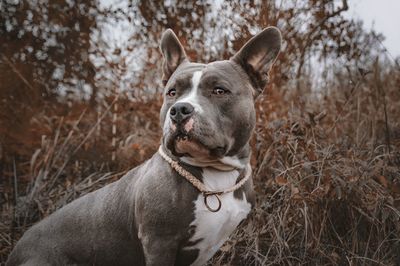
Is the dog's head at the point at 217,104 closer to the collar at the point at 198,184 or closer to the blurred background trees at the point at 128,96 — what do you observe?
the collar at the point at 198,184

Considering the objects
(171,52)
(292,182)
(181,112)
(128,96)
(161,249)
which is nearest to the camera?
(181,112)

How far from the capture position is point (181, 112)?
2.99 m

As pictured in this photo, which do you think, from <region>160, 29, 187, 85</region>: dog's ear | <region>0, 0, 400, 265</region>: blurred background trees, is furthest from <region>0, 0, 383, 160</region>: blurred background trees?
<region>160, 29, 187, 85</region>: dog's ear

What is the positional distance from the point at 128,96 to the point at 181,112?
3.13 meters

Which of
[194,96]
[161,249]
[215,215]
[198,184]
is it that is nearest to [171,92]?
[194,96]

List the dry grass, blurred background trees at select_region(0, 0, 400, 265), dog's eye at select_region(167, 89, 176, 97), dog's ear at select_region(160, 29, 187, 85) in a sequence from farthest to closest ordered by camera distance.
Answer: blurred background trees at select_region(0, 0, 400, 265)
the dry grass
dog's ear at select_region(160, 29, 187, 85)
dog's eye at select_region(167, 89, 176, 97)

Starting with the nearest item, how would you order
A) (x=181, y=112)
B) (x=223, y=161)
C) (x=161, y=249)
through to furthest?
(x=181, y=112) → (x=161, y=249) → (x=223, y=161)

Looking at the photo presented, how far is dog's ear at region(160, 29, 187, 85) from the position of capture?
3.75 metres

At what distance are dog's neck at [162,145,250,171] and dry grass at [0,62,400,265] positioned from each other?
72cm

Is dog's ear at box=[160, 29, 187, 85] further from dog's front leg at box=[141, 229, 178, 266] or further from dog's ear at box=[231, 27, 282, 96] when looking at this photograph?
dog's front leg at box=[141, 229, 178, 266]

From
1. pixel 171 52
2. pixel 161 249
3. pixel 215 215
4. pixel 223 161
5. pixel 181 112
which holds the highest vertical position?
pixel 171 52

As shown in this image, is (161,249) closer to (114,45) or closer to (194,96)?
(194,96)

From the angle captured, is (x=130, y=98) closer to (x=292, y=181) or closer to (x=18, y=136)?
(x=18, y=136)

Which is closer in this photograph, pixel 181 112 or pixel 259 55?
pixel 181 112
